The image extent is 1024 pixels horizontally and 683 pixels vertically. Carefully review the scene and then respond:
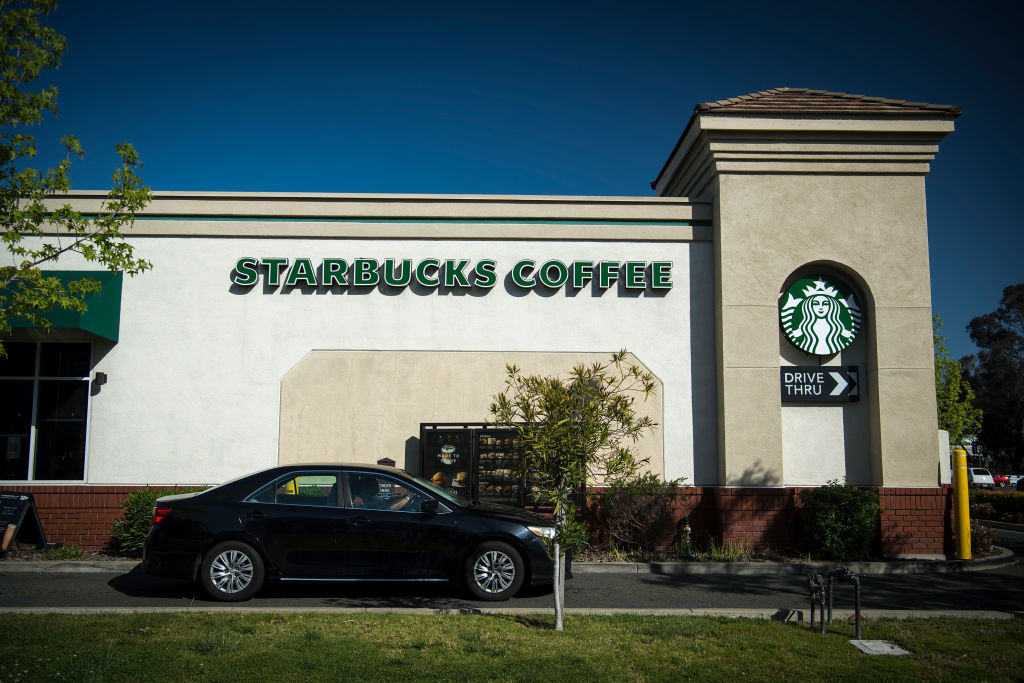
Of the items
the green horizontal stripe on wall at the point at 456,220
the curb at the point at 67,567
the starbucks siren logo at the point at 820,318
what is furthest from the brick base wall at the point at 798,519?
the curb at the point at 67,567

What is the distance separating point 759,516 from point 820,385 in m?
2.49

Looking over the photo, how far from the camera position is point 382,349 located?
43.3ft

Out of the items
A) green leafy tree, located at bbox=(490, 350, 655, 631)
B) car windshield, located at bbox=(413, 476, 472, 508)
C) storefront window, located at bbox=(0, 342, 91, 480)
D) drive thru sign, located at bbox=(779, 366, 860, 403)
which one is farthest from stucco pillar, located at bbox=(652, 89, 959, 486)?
storefront window, located at bbox=(0, 342, 91, 480)

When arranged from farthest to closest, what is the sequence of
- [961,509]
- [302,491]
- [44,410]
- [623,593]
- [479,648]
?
[44,410] < [961,509] < [623,593] < [302,491] < [479,648]

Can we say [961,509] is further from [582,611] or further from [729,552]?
[582,611]

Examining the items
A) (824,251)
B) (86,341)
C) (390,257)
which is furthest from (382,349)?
(824,251)

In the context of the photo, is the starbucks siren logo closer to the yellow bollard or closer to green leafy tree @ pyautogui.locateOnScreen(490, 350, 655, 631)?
the yellow bollard

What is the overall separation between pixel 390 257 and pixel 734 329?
19.8 ft

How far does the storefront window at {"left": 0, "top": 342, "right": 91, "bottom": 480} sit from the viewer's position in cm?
1270

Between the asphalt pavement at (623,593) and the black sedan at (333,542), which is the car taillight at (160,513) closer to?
the black sedan at (333,542)

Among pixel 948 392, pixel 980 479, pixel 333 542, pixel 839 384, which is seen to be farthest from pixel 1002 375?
pixel 333 542

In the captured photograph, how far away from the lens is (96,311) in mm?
12539

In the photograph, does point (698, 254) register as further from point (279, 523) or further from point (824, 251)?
point (279, 523)

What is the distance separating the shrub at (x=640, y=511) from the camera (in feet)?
40.4
